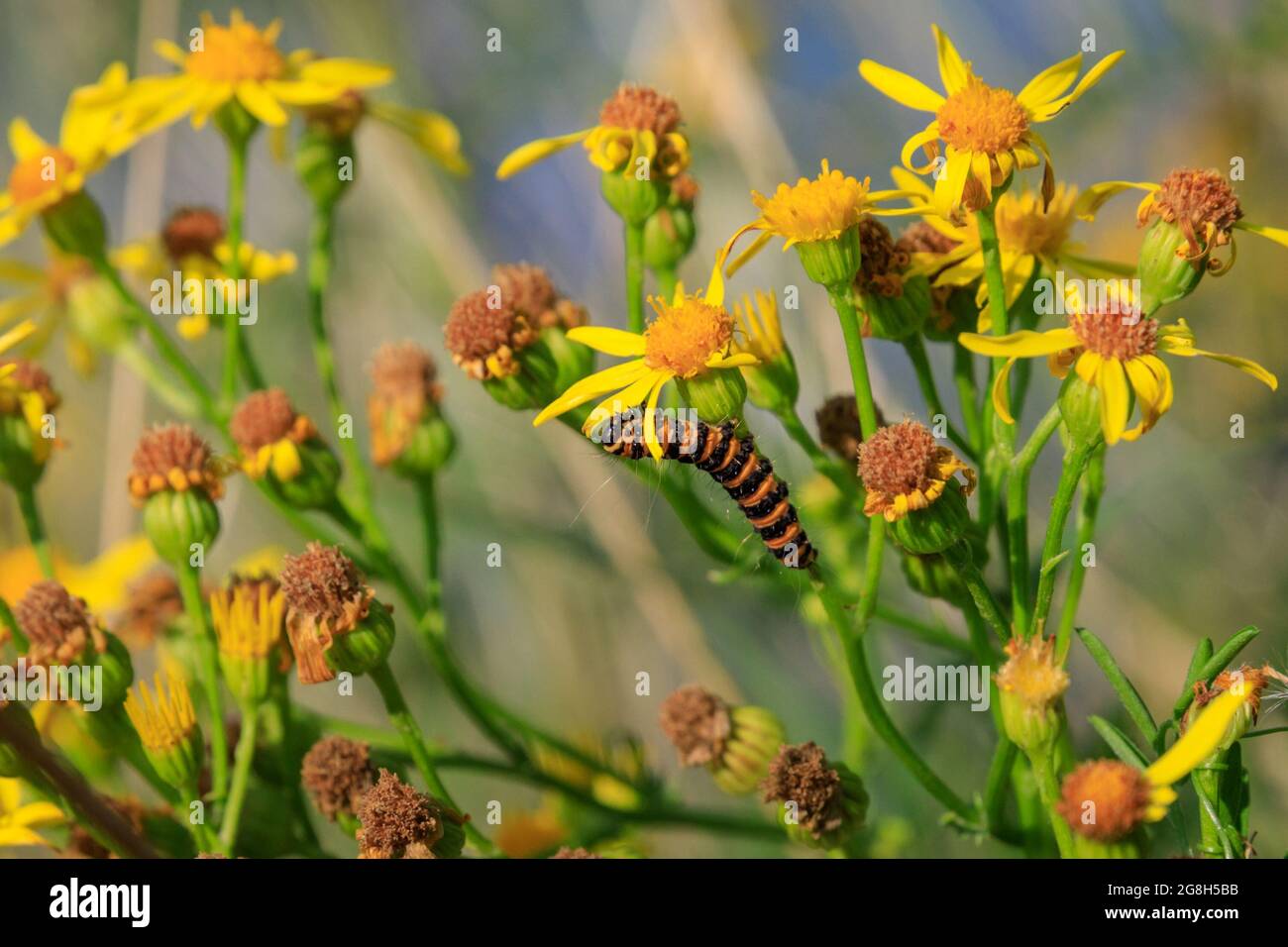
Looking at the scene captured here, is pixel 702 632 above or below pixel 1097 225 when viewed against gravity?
below

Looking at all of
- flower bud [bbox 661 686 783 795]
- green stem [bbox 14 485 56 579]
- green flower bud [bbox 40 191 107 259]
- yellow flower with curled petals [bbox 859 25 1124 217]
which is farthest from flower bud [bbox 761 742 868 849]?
green flower bud [bbox 40 191 107 259]

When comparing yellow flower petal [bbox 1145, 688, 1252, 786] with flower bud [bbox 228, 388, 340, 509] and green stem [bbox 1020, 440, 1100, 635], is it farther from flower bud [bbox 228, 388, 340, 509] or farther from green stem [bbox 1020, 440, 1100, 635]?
flower bud [bbox 228, 388, 340, 509]

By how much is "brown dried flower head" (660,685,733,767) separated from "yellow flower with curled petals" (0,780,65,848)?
142 cm

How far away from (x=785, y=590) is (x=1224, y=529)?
2.11 metres

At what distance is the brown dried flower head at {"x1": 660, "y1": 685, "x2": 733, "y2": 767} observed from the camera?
10.9 feet

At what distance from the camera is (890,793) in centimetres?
420

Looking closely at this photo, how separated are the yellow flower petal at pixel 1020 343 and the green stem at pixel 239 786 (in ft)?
5.80

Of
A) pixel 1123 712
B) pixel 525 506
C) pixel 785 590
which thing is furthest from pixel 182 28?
pixel 1123 712

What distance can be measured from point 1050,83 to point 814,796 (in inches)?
62.0

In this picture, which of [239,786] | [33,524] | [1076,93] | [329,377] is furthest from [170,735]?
[1076,93]

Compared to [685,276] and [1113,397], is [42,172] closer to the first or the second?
[685,276]

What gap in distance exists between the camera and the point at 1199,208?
8.91ft

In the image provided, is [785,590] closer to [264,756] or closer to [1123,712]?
[1123,712]

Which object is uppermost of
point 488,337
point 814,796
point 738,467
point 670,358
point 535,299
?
point 535,299
